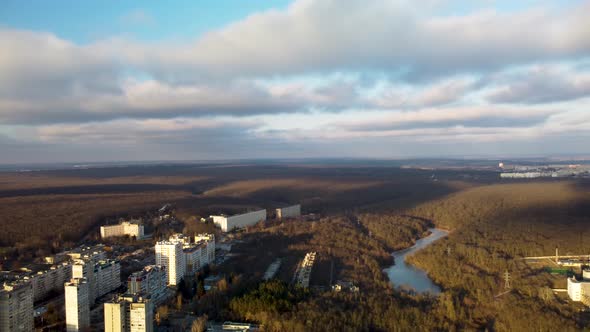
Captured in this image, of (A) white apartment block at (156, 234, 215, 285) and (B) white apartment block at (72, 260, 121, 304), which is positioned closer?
(B) white apartment block at (72, 260, 121, 304)

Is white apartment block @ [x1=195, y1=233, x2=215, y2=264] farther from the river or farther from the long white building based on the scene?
the river

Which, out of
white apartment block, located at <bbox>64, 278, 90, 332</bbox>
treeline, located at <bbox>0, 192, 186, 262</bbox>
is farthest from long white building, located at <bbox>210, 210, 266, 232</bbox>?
white apartment block, located at <bbox>64, 278, 90, 332</bbox>

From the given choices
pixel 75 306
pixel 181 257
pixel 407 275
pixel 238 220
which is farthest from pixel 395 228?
pixel 75 306

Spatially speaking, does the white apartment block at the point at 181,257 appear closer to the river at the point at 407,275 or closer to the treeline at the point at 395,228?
the river at the point at 407,275

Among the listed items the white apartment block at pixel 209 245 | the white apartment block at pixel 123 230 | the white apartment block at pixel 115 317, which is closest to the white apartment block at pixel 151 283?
the white apartment block at pixel 115 317

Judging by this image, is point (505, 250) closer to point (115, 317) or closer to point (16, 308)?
point (115, 317)

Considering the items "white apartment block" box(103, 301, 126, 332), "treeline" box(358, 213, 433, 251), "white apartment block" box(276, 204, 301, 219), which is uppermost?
"white apartment block" box(103, 301, 126, 332)

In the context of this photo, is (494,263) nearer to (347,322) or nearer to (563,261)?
(563,261)
